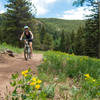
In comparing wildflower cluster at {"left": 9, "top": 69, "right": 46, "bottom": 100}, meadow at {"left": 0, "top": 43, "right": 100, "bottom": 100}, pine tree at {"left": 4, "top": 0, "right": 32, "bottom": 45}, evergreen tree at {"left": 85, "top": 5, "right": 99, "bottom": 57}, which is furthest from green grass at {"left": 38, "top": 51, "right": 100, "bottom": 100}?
pine tree at {"left": 4, "top": 0, "right": 32, "bottom": 45}

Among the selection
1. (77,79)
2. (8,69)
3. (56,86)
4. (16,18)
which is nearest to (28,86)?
(56,86)

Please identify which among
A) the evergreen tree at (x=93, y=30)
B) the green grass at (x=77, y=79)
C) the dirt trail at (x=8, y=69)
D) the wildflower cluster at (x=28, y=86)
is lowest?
the dirt trail at (x=8, y=69)

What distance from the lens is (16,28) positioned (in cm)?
2492

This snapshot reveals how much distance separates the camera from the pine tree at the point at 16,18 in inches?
979

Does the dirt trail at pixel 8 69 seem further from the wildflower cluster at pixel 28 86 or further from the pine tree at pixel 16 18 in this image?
the pine tree at pixel 16 18

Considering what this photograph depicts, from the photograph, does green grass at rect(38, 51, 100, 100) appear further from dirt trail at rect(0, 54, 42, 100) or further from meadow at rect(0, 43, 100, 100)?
dirt trail at rect(0, 54, 42, 100)

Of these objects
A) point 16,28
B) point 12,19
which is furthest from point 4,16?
point 16,28

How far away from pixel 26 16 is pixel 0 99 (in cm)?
2513

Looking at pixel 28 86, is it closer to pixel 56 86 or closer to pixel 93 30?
pixel 56 86

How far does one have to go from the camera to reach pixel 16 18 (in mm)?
25375

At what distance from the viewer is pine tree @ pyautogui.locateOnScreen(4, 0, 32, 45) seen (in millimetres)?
24859

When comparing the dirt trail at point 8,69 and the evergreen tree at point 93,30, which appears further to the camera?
the evergreen tree at point 93,30

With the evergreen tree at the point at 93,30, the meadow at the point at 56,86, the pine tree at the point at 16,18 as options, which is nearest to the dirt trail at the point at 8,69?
the meadow at the point at 56,86

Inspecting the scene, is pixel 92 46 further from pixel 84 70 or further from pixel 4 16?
pixel 84 70
